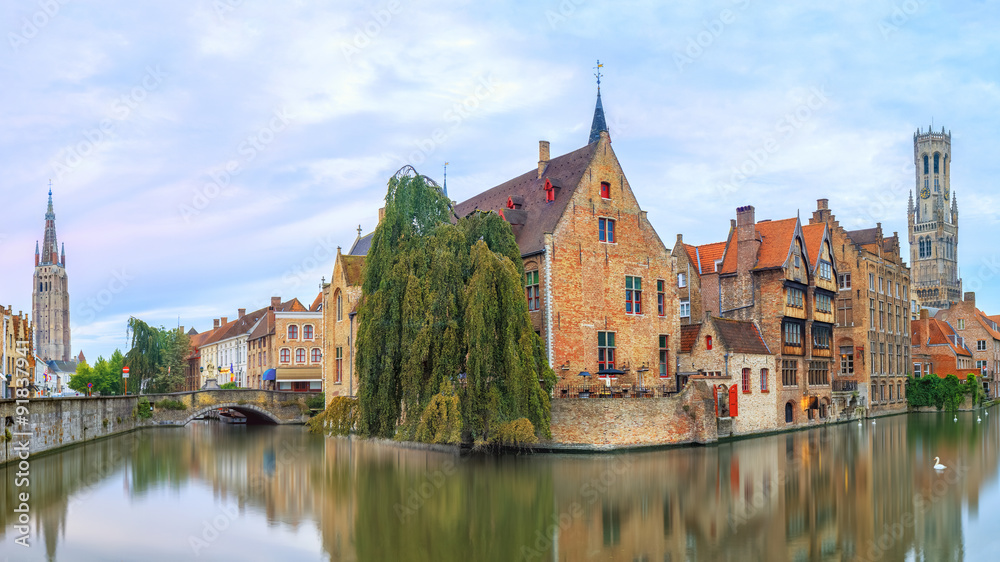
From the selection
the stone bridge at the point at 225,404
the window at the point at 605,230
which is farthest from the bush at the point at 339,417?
the stone bridge at the point at 225,404

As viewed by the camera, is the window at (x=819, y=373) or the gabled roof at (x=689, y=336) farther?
the window at (x=819, y=373)

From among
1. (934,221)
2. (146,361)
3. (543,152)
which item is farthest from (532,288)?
(934,221)

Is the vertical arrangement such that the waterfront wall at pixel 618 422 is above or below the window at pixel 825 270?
below

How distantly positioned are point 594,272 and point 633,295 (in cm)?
257

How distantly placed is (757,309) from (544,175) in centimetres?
1250

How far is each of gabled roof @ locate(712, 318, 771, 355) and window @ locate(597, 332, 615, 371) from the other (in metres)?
5.13

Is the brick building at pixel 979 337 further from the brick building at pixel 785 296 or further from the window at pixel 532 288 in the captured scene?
the window at pixel 532 288

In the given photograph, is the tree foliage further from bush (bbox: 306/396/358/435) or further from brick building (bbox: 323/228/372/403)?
bush (bbox: 306/396/358/435)

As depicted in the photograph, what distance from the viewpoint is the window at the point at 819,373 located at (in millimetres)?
42500

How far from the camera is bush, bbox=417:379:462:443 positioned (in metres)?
25.8

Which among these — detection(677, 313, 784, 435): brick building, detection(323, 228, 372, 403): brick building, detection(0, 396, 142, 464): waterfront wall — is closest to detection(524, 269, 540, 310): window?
detection(677, 313, 784, 435): brick building

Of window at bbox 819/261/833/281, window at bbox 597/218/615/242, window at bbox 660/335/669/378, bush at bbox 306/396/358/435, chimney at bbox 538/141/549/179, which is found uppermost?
chimney at bbox 538/141/549/179

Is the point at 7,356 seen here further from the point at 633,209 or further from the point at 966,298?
the point at 966,298

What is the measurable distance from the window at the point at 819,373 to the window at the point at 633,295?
12.3m
